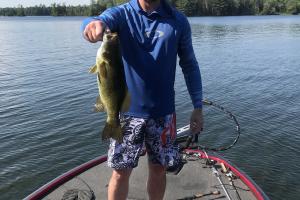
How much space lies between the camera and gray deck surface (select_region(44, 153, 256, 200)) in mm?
6727

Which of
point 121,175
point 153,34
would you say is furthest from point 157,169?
point 153,34

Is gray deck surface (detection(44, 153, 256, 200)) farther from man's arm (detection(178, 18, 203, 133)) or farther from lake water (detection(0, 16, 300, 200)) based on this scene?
lake water (detection(0, 16, 300, 200))

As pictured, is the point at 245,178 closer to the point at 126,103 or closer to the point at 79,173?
the point at 79,173

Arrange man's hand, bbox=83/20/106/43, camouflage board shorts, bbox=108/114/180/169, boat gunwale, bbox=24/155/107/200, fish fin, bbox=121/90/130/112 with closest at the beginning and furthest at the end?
man's hand, bbox=83/20/106/43 → fish fin, bbox=121/90/130/112 → camouflage board shorts, bbox=108/114/180/169 → boat gunwale, bbox=24/155/107/200

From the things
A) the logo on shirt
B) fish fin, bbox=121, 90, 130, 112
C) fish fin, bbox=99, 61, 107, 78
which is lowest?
fish fin, bbox=121, 90, 130, 112

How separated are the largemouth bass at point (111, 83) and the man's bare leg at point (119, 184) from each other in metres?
0.45

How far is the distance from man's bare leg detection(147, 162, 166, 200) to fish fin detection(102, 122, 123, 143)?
742 mm

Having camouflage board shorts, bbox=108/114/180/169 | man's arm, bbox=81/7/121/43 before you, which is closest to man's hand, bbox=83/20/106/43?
man's arm, bbox=81/7/121/43

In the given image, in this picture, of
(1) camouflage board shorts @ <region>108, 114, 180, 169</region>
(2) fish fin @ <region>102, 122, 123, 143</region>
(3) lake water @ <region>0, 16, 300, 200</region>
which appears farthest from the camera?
(3) lake water @ <region>0, 16, 300, 200</region>

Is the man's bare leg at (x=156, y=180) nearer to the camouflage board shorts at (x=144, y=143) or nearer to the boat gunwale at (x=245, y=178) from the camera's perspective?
the camouflage board shorts at (x=144, y=143)

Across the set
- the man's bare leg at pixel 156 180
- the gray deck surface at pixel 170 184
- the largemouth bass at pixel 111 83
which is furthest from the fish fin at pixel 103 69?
the gray deck surface at pixel 170 184

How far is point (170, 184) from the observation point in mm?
7117

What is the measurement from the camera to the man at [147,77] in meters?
4.48

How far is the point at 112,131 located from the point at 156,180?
1.05m
